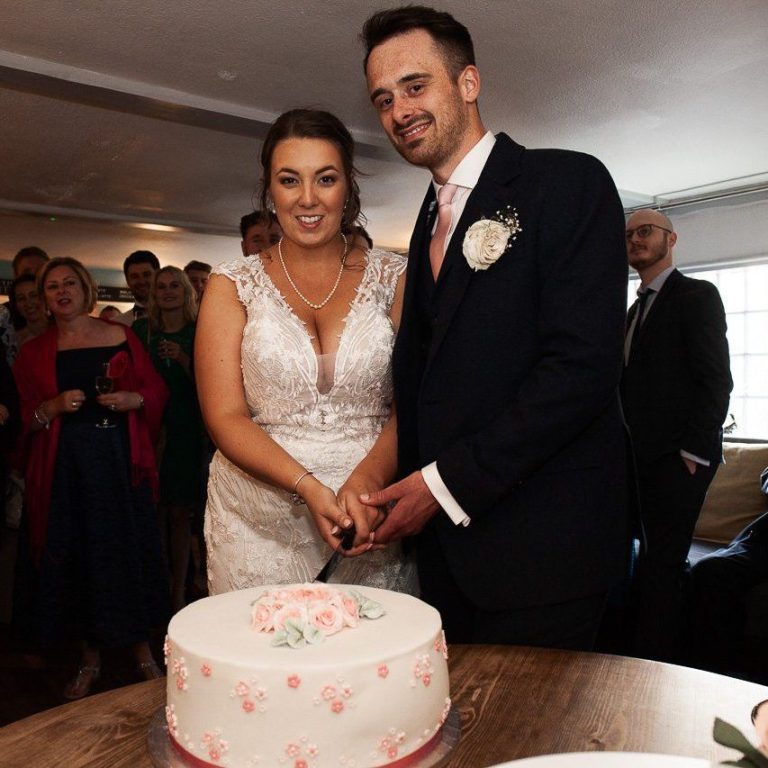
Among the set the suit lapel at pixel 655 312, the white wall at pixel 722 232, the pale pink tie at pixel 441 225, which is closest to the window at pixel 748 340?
the white wall at pixel 722 232

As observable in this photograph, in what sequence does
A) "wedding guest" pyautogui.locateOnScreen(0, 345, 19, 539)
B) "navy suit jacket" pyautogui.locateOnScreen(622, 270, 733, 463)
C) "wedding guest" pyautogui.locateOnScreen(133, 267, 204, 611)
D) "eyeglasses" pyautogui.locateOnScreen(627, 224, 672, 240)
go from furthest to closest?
"wedding guest" pyautogui.locateOnScreen(133, 267, 204, 611) < "eyeglasses" pyautogui.locateOnScreen(627, 224, 672, 240) < "wedding guest" pyautogui.locateOnScreen(0, 345, 19, 539) < "navy suit jacket" pyautogui.locateOnScreen(622, 270, 733, 463)

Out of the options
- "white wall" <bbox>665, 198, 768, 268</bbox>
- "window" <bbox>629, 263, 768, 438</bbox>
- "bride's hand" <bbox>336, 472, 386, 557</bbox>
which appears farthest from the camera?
"window" <bbox>629, 263, 768, 438</bbox>

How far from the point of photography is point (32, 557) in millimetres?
3898

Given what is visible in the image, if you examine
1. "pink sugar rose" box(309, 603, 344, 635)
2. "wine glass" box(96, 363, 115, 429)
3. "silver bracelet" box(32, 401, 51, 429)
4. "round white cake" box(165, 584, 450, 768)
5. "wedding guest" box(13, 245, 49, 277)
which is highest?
"wedding guest" box(13, 245, 49, 277)

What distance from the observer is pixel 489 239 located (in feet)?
5.12

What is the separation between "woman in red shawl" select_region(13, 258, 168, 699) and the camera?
12.0ft

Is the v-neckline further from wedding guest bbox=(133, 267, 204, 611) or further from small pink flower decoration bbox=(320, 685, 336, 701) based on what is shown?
wedding guest bbox=(133, 267, 204, 611)

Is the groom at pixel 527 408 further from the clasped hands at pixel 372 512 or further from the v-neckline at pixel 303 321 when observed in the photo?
the v-neckline at pixel 303 321

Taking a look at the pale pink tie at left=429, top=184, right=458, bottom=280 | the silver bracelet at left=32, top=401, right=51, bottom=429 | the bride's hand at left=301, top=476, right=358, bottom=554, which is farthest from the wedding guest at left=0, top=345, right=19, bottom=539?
the pale pink tie at left=429, top=184, right=458, bottom=280

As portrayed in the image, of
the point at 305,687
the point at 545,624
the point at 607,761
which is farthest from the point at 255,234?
the point at 607,761

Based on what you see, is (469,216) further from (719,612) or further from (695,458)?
(719,612)

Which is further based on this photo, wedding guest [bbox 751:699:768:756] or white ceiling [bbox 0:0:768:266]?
white ceiling [bbox 0:0:768:266]

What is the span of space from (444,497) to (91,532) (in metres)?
2.57

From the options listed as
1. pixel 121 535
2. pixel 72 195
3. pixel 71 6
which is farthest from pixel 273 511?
pixel 72 195
